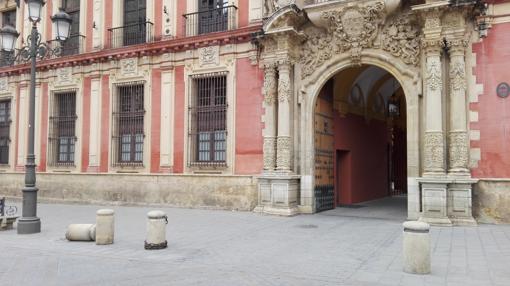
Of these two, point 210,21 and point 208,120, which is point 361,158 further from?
point 210,21

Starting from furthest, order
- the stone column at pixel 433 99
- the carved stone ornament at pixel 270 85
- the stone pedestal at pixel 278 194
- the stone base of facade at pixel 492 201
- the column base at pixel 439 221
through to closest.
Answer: the carved stone ornament at pixel 270 85, the stone pedestal at pixel 278 194, the stone column at pixel 433 99, the stone base of facade at pixel 492 201, the column base at pixel 439 221

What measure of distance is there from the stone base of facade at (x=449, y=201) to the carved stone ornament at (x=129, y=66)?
10.6m

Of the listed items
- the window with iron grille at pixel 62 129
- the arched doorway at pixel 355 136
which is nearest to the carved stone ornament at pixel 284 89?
the arched doorway at pixel 355 136

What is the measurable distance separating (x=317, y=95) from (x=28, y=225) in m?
8.37

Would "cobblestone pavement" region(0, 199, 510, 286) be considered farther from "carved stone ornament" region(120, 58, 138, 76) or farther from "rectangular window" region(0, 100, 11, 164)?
"rectangular window" region(0, 100, 11, 164)

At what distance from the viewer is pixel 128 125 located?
664 inches

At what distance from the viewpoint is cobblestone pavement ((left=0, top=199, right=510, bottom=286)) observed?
612 cm

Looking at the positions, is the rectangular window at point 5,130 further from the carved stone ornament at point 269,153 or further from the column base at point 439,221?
the column base at point 439,221

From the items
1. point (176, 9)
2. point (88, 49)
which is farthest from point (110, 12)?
point (176, 9)

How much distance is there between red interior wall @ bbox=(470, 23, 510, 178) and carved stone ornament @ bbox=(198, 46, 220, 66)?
767 centimetres

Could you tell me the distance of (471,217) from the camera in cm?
1104

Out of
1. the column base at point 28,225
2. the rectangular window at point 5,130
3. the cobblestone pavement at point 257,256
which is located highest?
the rectangular window at point 5,130

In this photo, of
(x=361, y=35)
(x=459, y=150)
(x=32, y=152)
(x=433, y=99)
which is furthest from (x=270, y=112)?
(x=32, y=152)

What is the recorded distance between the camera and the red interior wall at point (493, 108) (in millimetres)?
11297
